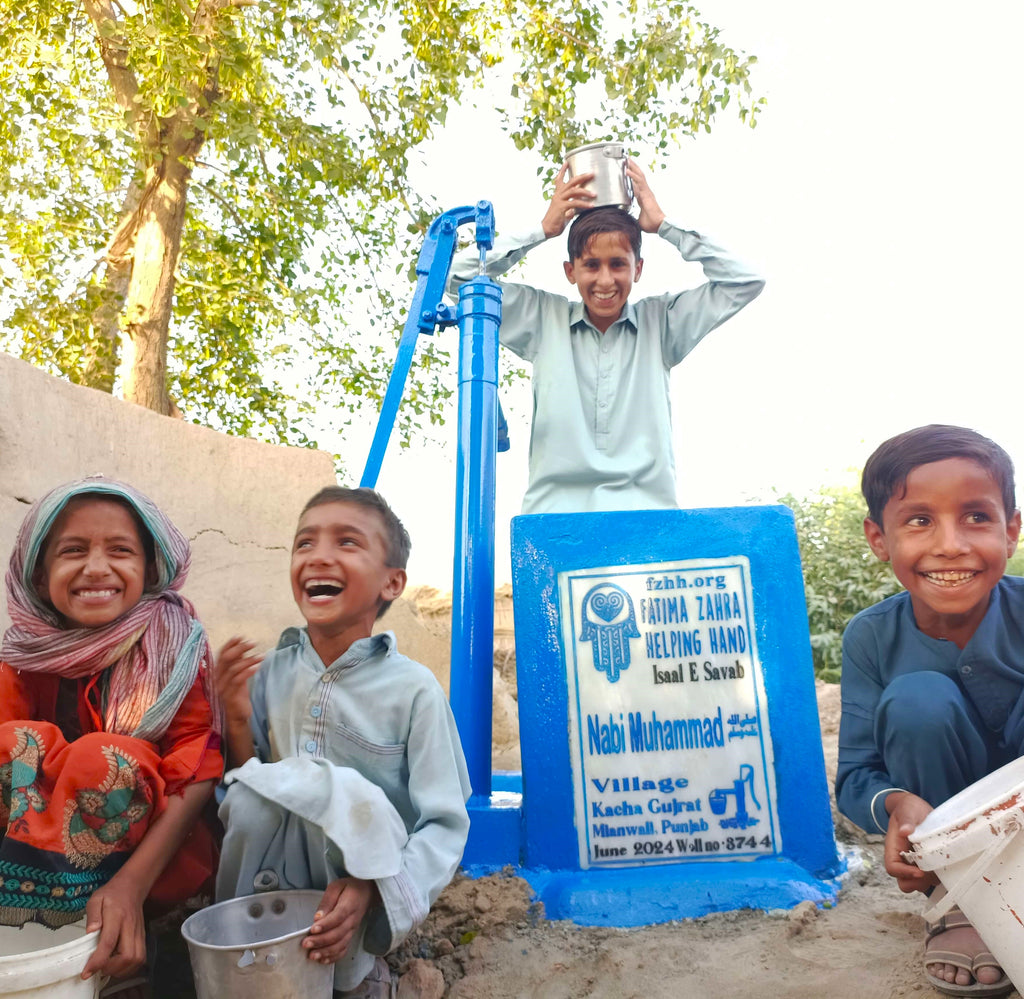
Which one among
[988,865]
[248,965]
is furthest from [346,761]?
[988,865]

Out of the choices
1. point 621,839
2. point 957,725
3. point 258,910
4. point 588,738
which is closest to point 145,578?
point 258,910

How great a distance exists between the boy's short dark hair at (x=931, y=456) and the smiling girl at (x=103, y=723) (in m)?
1.28

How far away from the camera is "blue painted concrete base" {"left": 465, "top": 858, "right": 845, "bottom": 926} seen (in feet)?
6.11

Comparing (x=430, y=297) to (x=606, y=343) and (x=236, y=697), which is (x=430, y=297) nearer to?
(x=606, y=343)

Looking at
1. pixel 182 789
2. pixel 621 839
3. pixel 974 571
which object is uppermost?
pixel 974 571

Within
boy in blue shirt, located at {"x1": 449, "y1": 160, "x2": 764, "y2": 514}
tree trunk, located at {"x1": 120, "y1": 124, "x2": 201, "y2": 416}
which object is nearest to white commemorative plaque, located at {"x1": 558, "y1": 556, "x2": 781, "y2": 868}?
boy in blue shirt, located at {"x1": 449, "y1": 160, "x2": 764, "y2": 514}

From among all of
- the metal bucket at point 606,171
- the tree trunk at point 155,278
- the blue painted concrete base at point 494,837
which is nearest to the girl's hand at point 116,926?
the blue painted concrete base at point 494,837

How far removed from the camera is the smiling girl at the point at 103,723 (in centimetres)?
132

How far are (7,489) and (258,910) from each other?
1755 mm

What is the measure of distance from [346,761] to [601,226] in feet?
5.92

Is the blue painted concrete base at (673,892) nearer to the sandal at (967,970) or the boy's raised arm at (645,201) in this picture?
the sandal at (967,970)

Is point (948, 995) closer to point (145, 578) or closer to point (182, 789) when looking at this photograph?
point (182, 789)

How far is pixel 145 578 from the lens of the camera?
168cm

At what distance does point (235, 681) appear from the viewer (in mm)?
1594
